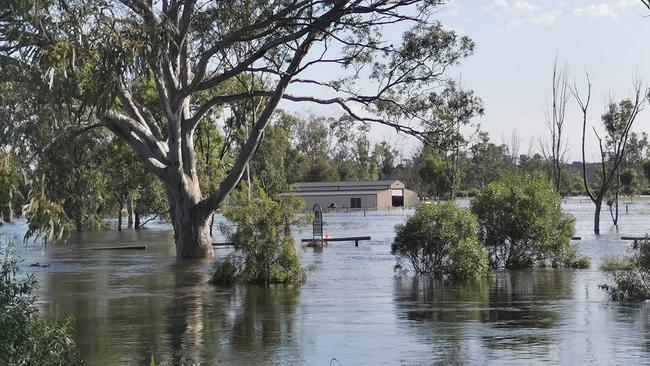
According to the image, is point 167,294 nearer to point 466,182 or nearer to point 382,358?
point 382,358

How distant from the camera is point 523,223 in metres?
26.2

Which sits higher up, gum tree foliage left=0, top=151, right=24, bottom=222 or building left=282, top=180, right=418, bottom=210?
building left=282, top=180, right=418, bottom=210

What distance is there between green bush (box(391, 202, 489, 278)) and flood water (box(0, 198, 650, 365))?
69cm

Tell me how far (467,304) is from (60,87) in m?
11.3

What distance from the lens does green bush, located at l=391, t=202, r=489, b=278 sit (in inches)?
924

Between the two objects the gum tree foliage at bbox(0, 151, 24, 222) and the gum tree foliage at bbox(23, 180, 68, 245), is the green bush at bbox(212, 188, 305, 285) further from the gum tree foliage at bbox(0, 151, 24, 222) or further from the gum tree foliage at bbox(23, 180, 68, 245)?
the gum tree foliage at bbox(0, 151, 24, 222)

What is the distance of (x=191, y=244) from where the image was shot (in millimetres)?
33781

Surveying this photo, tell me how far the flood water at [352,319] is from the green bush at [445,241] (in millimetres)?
687

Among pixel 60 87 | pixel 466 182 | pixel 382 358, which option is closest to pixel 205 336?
pixel 382 358

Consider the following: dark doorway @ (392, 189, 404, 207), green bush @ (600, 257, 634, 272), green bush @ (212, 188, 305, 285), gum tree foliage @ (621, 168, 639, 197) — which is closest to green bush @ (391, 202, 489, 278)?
green bush @ (212, 188, 305, 285)

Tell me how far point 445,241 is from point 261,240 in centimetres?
486

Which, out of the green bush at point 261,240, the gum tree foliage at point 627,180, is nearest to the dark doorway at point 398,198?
the gum tree foliage at point 627,180

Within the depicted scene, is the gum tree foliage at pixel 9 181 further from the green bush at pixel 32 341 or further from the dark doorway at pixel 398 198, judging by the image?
the dark doorway at pixel 398 198

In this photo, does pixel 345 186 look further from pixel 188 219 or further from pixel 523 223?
pixel 523 223
